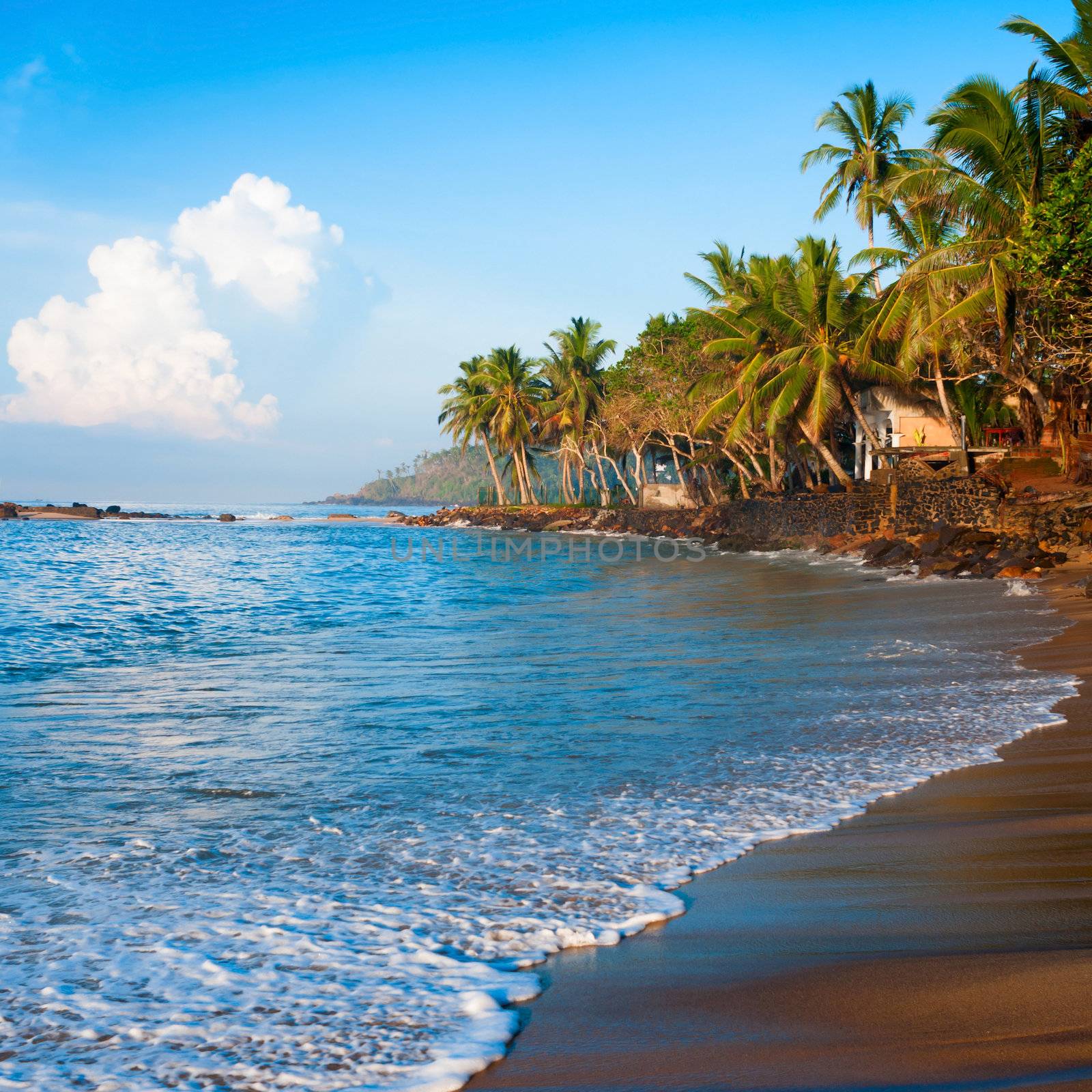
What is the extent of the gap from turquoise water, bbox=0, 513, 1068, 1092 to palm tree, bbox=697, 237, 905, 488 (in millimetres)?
16705

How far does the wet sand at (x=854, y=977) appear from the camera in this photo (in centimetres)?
232

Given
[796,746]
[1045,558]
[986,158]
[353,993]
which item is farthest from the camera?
[986,158]

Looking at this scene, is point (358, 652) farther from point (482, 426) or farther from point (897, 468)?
point (482, 426)

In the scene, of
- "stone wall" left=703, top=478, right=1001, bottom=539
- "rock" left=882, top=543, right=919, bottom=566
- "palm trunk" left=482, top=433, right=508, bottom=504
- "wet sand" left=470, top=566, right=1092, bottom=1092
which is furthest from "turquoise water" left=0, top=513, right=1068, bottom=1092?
"palm trunk" left=482, top=433, right=508, bottom=504

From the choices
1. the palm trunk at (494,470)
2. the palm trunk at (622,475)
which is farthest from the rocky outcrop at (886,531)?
the palm trunk at (494,470)

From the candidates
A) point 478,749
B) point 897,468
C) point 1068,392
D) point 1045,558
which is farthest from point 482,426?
point 478,749

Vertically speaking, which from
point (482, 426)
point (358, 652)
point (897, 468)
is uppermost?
point (482, 426)

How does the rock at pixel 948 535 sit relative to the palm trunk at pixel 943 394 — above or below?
below

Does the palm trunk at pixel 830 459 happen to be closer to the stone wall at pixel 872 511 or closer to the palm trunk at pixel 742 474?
the stone wall at pixel 872 511

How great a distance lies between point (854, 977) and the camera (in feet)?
9.19

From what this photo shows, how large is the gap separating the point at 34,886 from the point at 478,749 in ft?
9.58

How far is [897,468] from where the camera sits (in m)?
28.1

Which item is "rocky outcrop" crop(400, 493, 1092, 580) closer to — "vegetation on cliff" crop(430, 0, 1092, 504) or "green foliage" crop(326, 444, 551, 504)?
"vegetation on cliff" crop(430, 0, 1092, 504)

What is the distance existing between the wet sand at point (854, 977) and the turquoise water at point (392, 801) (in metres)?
0.23
